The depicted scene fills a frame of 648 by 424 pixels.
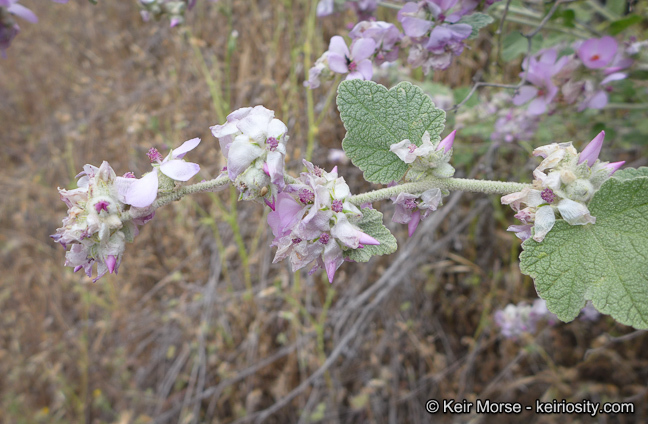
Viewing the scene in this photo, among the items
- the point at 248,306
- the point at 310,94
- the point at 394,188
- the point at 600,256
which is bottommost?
the point at 248,306

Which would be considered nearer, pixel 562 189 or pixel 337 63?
pixel 562 189

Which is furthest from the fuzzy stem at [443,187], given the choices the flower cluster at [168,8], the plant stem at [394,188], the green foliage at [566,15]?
the flower cluster at [168,8]

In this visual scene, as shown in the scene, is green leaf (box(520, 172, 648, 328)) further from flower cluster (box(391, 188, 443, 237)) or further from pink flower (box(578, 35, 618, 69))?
pink flower (box(578, 35, 618, 69))

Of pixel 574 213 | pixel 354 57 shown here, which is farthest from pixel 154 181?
pixel 574 213

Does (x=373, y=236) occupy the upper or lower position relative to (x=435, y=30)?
lower

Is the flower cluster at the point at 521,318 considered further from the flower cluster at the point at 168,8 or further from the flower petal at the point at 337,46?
the flower cluster at the point at 168,8

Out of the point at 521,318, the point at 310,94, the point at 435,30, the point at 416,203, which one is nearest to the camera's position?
the point at 416,203

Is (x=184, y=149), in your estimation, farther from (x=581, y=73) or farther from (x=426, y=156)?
(x=581, y=73)

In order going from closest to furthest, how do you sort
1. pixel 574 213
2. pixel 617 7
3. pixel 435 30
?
pixel 574 213, pixel 435 30, pixel 617 7
